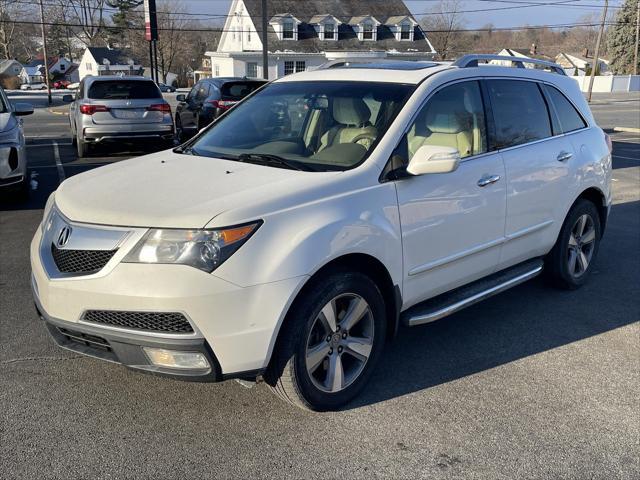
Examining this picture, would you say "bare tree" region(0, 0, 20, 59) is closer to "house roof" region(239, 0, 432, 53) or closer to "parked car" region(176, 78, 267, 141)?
"house roof" region(239, 0, 432, 53)

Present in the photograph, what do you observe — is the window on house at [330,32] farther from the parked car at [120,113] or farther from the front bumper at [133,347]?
the front bumper at [133,347]

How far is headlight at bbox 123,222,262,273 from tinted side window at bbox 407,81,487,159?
1.41m

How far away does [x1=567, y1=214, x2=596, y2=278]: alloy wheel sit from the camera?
208 inches

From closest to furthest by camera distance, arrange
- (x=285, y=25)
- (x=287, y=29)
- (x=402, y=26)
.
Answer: (x=285, y=25) < (x=287, y=29) < (x=402, y=26)

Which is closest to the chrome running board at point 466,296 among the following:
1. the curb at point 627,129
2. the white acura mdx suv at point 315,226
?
the white acura mdx suv at point 315,226

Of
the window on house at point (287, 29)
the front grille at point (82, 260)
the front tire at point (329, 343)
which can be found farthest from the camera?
the window on house at point (287, 29)

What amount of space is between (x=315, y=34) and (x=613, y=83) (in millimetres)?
29972

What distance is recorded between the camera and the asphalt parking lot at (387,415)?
2.93 m

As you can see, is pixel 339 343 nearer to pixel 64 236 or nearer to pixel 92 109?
pixel 64 236

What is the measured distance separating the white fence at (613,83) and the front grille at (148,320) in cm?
6265

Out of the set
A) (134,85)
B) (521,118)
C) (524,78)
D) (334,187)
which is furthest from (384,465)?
(134,85)

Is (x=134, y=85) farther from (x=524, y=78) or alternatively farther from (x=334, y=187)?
(x=334, y=187)

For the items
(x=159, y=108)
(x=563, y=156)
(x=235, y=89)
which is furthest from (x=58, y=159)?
(x=563, y=156)

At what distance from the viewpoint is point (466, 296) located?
4055mm
